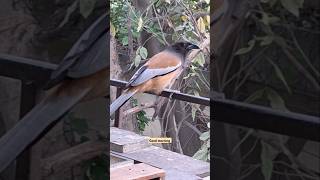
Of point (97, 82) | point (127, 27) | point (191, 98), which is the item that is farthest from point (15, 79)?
point (127, 27)

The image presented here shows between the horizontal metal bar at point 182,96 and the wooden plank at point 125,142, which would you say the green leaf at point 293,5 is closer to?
the horizontal metal bar at point 182,96

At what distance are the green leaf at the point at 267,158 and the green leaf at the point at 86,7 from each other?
1.20 feet

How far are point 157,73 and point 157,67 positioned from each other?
5cm

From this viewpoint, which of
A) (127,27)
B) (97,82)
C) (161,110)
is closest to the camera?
(97,82)

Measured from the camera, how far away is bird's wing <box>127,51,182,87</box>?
77.7 inches

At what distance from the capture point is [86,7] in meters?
0.97

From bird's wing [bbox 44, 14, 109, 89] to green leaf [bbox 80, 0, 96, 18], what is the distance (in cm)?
2

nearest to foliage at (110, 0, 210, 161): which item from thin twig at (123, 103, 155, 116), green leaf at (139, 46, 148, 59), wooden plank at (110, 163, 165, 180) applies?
green leaf at (139, 46, 148, 59)

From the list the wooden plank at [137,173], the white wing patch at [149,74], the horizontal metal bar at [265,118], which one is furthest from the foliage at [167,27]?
the horizontal metal bar at [265,118]

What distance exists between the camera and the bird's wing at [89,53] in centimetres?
97

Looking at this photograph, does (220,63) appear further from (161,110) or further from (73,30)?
(161,110)

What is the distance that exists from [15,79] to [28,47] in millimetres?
68

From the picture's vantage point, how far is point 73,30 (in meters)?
0.99

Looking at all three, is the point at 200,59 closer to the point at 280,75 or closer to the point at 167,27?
the point at 167,27
